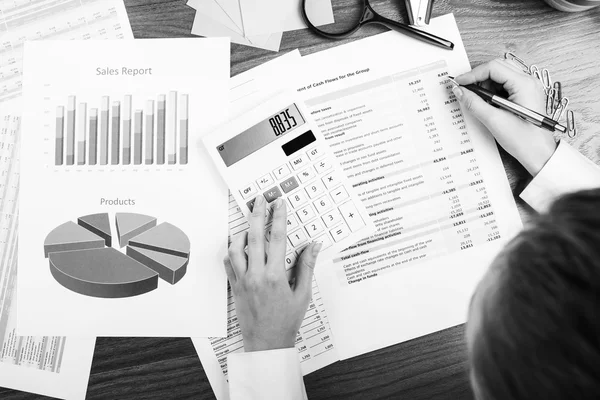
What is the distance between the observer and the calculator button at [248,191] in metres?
0.75

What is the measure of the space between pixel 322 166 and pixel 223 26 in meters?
0.29

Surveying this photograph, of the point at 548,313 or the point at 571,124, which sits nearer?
the point at 548,313

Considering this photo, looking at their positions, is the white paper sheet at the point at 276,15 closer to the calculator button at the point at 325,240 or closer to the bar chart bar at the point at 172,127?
the bar chart bar at the point at 172,127

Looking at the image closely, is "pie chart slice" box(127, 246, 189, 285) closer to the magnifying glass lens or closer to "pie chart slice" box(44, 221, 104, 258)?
"pie chart slice" box(44, 221, 104, 258)

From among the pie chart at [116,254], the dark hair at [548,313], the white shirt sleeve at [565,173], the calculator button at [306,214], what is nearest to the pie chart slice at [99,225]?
the pie chart at [116,254]

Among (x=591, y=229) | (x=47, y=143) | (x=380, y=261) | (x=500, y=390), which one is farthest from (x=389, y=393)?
(x=47, y=143)

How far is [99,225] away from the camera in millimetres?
757

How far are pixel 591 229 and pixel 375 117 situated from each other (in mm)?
444

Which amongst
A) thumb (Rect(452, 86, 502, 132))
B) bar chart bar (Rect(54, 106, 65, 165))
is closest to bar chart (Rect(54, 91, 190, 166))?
bar chart bar (Rect(54, 106, 65, 165))

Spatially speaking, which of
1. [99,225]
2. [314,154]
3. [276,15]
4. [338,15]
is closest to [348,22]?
[338,15]

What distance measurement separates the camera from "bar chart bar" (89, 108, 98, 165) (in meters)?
0.76

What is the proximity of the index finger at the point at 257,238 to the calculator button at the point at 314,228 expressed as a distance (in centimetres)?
8

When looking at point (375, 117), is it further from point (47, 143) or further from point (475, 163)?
point (47, 143)

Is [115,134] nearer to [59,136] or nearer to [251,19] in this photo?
[59,136]
